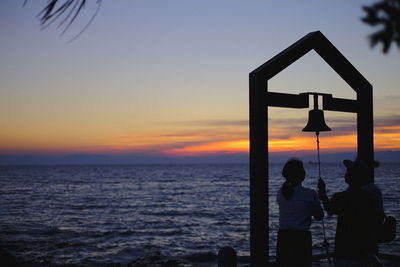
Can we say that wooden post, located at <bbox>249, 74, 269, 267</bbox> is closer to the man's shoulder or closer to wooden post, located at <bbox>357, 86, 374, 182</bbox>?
the man's shoulder

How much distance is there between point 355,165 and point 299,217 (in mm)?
827

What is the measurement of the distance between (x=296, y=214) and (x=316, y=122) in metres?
1.79

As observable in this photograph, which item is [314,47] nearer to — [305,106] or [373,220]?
[305,106]

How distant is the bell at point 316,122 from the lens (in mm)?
6031

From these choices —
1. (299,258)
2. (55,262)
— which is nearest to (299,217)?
(299,258)

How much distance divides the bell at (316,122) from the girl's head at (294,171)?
4.70ft

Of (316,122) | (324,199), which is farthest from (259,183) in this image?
(316,122)

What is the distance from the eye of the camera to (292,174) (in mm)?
4711

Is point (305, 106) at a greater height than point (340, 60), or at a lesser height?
lesser

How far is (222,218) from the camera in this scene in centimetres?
2884

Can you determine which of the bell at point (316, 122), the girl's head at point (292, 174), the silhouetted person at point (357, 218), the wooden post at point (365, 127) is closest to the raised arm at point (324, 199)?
the silhouetted person at point (357, 218)

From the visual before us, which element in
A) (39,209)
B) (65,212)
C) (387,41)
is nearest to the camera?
(387,41)

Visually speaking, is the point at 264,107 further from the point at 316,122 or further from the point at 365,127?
the point at 365,127

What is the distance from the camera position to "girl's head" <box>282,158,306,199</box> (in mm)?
4707
